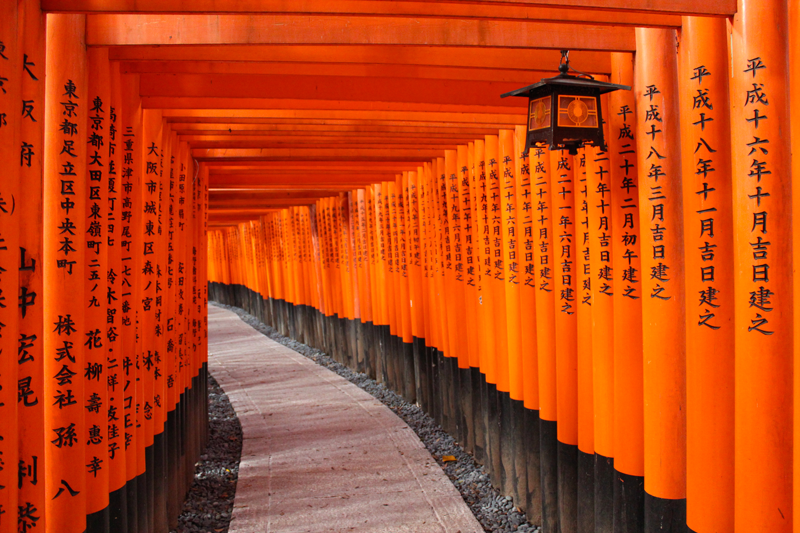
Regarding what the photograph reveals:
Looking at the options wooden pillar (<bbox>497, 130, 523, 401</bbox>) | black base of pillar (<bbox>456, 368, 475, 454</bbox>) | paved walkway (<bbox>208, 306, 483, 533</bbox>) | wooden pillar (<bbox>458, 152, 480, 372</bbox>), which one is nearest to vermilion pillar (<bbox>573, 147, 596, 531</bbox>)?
wooden pillar (<bbox>497, 130, 523, 401</bbox>)

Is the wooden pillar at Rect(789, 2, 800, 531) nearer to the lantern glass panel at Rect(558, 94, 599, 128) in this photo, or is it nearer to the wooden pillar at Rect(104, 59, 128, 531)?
the lantern glass panel at Rect(558, 94, 599, 128)

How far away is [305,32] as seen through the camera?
3.32m

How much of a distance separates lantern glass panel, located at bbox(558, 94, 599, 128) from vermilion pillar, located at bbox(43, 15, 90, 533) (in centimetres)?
259

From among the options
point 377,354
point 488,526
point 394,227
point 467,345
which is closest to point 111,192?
point 488,526

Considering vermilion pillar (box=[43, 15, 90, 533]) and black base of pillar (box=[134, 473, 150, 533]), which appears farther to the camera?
black base of pillar (box=[134, 473, 150, 533])

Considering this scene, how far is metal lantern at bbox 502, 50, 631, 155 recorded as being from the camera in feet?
10.9

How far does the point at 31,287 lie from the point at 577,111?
289cm

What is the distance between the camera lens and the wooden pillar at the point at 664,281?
3.35 m

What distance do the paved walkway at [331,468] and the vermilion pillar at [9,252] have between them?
3133 mm

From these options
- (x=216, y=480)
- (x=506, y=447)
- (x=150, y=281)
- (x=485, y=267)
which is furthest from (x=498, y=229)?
(x=216, y=480)

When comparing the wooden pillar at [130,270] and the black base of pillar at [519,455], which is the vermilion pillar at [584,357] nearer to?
the black base of pillar at [519,455]

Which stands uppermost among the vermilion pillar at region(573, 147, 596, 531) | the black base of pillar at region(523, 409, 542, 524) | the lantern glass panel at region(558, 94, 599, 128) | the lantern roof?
the lantern roof

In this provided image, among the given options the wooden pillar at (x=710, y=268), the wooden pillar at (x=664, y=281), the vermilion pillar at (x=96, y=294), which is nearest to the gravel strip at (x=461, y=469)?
the wooden pillar at (x=664, y=281)

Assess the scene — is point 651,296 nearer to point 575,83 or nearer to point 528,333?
point 575,83
